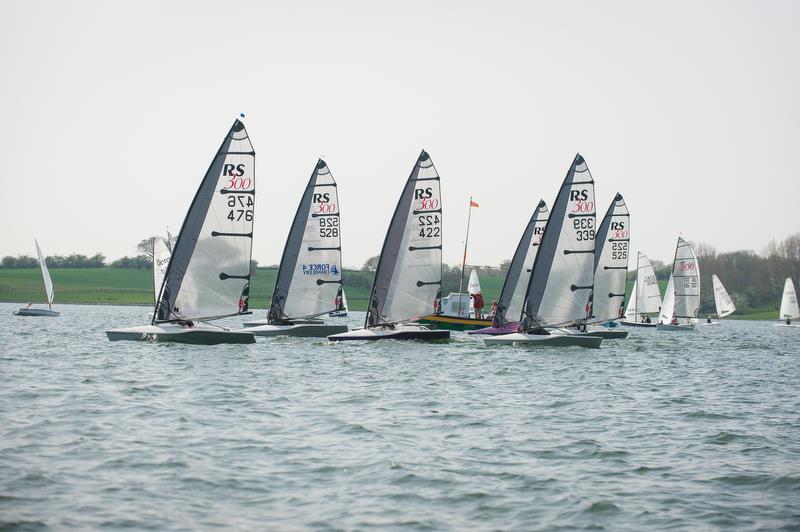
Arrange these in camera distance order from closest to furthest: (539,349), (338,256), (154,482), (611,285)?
(154,482), (539,349), (338,256), (611,285)

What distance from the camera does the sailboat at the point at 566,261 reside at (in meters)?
39.0

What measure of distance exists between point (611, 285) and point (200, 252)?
2422 centimetres

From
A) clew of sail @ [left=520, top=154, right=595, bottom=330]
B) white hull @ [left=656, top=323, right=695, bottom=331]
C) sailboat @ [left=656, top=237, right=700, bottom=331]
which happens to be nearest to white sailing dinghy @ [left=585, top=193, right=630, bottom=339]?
clew of sail @ [left=520, top=154, right=595, bottom=330]

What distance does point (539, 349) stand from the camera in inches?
1500

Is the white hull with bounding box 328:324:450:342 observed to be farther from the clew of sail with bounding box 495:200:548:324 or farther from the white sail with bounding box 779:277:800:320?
the white sail with bounding box 779:277:800:320

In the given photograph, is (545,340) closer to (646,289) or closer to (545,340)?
(545,340)

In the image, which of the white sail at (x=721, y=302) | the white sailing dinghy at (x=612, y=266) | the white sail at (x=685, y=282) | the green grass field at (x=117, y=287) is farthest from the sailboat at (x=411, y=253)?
the green grass field at (x=117, y=287)

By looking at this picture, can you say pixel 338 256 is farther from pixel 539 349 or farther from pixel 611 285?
pixel 611 285

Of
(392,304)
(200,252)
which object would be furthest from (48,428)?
(392,304)

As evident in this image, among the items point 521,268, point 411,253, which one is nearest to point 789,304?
point 521,268

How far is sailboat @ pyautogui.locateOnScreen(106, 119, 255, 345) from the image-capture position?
1359 inches

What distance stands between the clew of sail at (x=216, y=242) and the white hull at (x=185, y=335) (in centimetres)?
122

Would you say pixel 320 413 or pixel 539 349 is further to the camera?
pixel 539 349

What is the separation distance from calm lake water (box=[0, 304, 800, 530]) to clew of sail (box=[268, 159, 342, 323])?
46.3 feet
